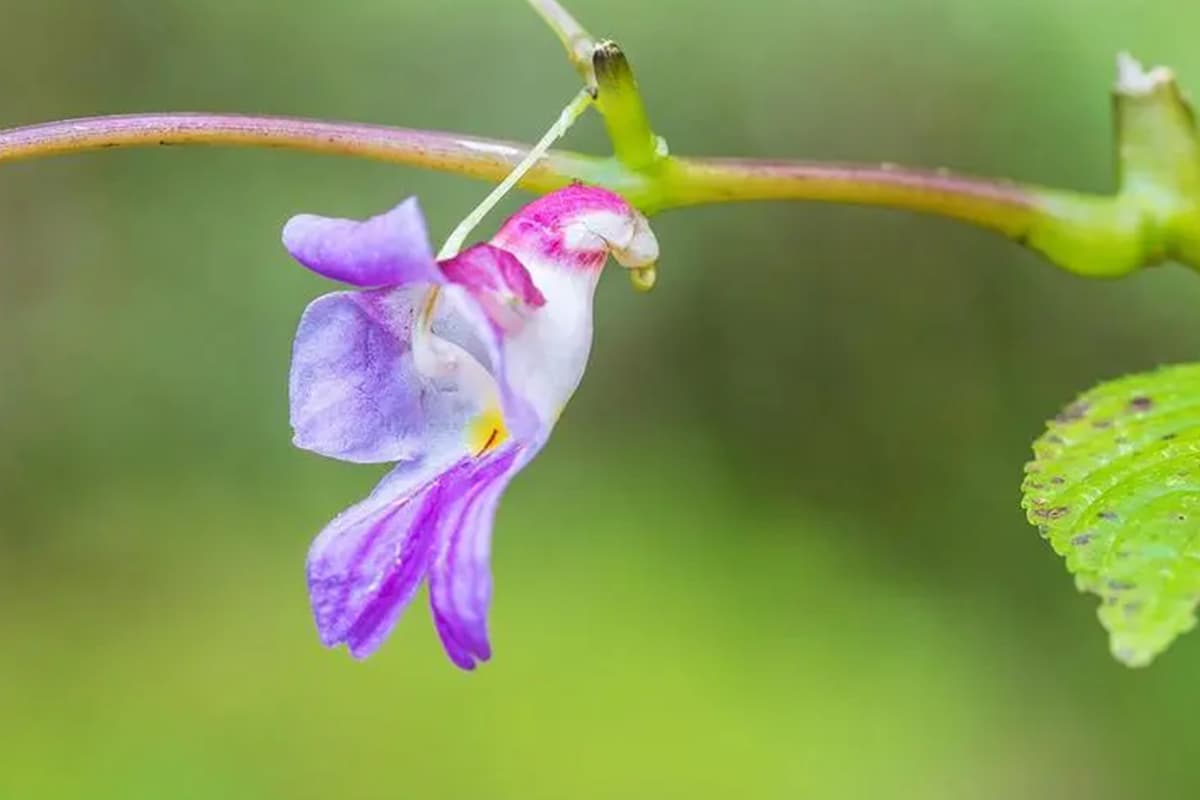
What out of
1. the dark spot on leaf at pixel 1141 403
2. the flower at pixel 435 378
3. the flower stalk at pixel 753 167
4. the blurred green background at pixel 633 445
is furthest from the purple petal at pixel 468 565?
the blurred green background at pixel 633 445

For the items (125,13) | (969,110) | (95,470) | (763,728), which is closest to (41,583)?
(95,470)

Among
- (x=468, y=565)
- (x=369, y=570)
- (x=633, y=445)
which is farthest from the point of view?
(x=633, y=445)

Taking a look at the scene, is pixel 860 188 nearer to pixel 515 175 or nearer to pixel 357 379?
pixel 515 175

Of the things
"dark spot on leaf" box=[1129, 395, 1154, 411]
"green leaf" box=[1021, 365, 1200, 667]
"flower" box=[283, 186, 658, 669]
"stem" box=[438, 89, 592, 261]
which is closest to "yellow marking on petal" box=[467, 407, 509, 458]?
"flower" box=[283, 186, 658, 669]

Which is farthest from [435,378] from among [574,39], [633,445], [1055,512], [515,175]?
[633,445]

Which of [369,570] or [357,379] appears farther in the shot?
[357,379]

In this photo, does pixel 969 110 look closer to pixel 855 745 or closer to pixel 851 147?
pixel 851 147

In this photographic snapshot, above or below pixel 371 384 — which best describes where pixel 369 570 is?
below
